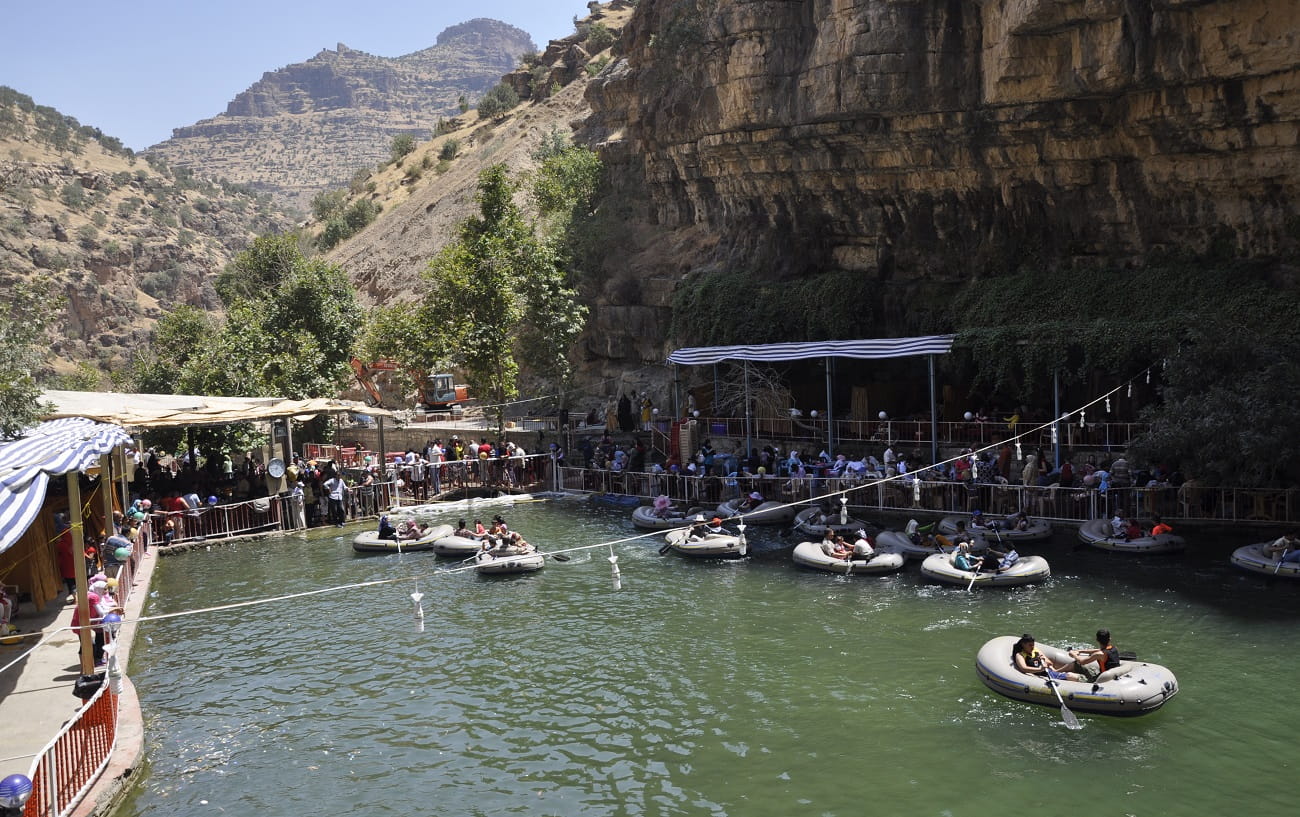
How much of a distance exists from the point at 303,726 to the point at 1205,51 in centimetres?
2501

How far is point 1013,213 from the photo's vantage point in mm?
33531

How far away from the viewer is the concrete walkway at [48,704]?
12.7 meters

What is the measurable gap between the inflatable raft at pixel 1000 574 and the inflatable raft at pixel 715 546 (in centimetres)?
494

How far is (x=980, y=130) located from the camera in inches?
1239

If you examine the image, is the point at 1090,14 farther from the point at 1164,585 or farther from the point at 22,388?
the point at 22,388

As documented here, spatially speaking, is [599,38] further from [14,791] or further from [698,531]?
[14,791]

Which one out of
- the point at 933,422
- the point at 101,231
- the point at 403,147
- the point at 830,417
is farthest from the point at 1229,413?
the point at 403,147

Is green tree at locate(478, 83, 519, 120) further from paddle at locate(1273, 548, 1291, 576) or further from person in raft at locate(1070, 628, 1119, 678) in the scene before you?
person in raft at locate(1070, 628, 1119, 678)

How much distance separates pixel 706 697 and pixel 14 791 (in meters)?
9.53

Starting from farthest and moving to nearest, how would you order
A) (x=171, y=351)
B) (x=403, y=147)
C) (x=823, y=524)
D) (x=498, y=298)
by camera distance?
1. (x=403, y=147)
2. (x=171, y=351)
3. (x=498, y=298)
4. (x=823, y=524)

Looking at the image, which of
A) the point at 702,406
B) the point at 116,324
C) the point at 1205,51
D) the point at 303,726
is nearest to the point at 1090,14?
the point at 1205,51

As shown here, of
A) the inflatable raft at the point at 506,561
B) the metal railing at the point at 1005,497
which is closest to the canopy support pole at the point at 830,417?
the metal railing at the point at 1005,497

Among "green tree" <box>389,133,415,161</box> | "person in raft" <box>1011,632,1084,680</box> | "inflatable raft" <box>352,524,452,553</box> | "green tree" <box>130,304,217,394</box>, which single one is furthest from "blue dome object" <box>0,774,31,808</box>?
"green tree" <box>389,133,415,161</box>

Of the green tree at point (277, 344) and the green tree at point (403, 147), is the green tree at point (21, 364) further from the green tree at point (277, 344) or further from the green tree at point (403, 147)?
the green tree at point (403, 147)
